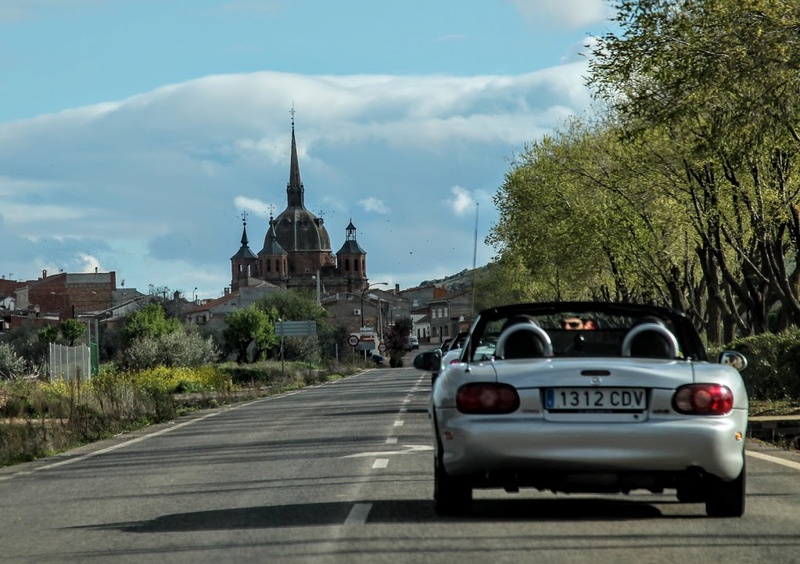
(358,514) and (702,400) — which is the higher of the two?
(702,400)

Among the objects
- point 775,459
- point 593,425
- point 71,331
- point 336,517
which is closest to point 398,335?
point 71,331

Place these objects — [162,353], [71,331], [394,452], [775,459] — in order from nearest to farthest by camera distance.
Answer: [775,459]
[394,452]
[162,353]
[71,331]

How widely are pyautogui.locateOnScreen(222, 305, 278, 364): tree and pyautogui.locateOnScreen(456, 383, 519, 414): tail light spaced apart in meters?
117

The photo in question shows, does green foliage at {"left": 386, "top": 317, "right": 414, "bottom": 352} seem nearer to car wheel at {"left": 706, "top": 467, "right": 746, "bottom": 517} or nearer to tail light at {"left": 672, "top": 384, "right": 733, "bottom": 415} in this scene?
car wheel at {"left": 706, "top": 467, "right": 746, "bottom": 517}

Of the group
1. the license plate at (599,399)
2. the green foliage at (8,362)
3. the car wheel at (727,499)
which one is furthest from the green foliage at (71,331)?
the license plate at (599,399)

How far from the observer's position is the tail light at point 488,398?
982 cm

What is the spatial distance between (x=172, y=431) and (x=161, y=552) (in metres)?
16.7

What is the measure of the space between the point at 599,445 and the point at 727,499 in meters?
1.18

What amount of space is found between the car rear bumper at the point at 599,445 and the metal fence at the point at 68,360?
127 ft

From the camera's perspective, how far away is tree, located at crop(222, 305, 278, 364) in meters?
128

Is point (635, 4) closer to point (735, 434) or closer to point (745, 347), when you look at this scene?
point (745, 347)

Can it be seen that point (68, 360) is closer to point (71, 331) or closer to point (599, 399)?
point (599, 399)

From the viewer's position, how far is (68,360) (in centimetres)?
4962

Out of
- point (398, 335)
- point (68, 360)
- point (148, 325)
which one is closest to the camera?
point (68, 360)
